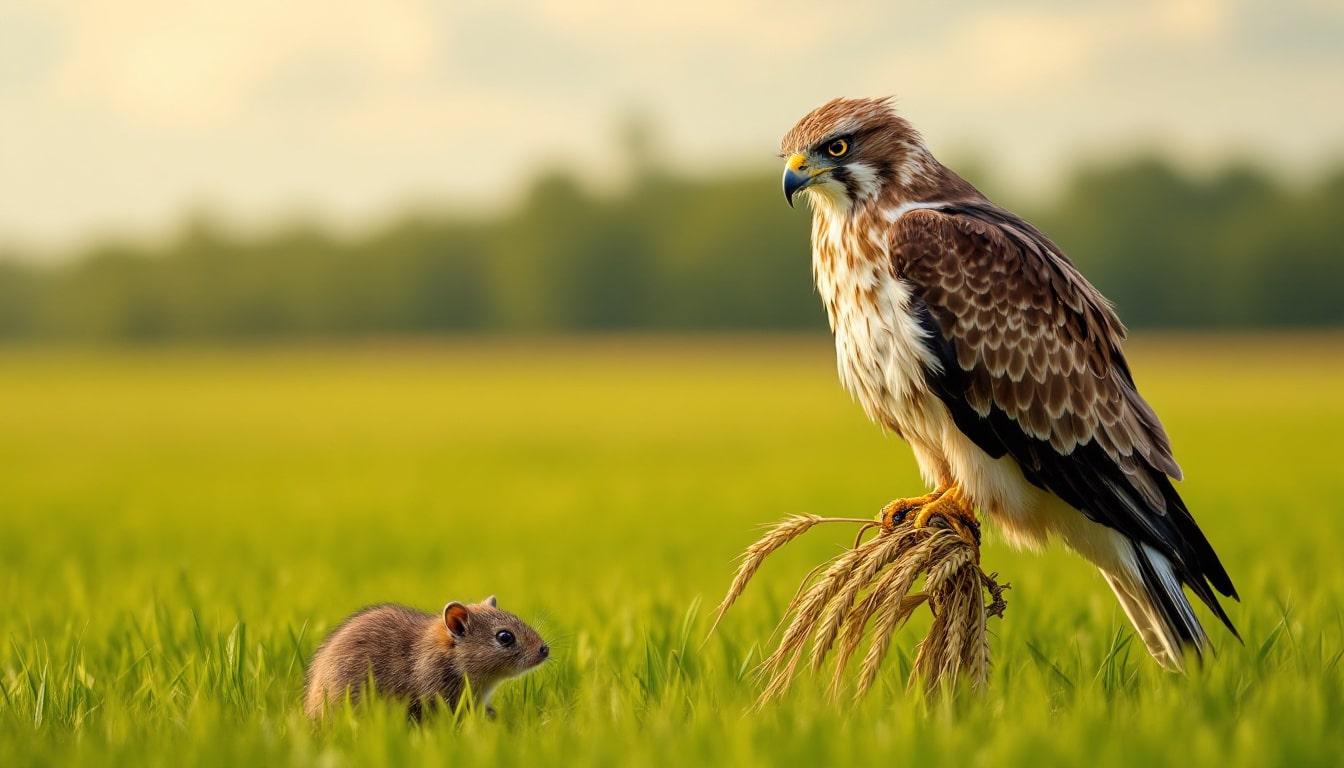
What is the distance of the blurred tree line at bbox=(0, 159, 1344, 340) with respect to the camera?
70.1 meters

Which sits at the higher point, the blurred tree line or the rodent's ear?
the rodent's ear

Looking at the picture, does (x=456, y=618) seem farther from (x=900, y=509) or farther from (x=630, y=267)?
(x=630, y=267)

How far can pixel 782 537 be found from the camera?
5008 mm

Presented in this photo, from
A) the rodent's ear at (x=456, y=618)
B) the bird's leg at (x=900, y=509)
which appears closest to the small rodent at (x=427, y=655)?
the rodent's ear at (x=456, y=618)

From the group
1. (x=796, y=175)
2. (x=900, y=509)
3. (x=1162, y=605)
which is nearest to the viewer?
(x=900, y=509)

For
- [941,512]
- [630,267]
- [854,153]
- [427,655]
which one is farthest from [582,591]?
[630,267]

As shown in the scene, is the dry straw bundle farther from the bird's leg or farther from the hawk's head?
the hawk's head

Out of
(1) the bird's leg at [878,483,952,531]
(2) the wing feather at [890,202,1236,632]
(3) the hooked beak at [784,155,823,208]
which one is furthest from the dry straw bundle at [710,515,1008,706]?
(3) the hooked beak at [784,155,823,208]

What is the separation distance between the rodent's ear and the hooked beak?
227 cm

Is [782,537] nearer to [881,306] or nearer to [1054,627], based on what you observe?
[881,306]

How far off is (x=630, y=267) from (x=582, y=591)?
75141mm

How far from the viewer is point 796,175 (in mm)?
5758

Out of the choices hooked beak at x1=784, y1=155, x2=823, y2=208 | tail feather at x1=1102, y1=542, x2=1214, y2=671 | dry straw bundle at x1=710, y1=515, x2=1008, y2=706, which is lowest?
tail feather at x1=1102, y1=542, x2=1214, y2=671

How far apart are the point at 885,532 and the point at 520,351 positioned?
238 feet
